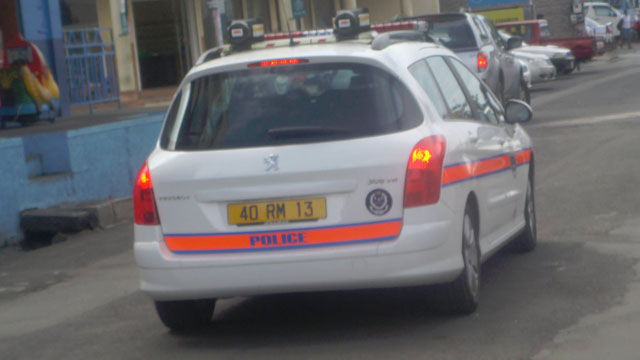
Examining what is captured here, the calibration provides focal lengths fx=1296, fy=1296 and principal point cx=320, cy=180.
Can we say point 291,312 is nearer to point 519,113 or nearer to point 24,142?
point 519,113

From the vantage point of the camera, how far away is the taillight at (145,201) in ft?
22.9

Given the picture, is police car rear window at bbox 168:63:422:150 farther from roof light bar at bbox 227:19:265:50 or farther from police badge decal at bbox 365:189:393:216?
roof light bar at bbox 227:19:265:50

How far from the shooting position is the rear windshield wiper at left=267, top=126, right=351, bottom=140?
22.6 ft

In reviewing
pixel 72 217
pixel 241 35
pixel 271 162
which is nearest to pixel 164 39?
pixel 72 217

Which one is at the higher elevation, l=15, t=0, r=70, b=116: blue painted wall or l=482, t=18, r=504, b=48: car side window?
l=15, t=0, r=70, b=116: blue painted wall

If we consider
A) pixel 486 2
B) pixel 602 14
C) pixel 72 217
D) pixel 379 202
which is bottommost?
pixel 602 14

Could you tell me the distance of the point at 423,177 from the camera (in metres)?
6.73

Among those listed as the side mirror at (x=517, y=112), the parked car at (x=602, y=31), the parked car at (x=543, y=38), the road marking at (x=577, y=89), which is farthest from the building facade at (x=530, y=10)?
the side mirror at (x=517, y=112)

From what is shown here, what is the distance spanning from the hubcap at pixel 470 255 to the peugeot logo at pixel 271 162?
1118 mm

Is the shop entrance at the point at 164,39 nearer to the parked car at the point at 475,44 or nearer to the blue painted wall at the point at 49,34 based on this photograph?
the blue painted wall at the point at 49,34

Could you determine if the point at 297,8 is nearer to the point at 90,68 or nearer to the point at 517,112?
the point at 90,68

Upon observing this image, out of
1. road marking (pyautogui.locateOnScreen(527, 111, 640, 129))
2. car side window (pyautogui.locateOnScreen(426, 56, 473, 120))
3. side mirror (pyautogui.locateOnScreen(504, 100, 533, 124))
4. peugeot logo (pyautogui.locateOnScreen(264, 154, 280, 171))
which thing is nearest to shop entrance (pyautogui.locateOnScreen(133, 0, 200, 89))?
road marking (pyautogui.locateOnScreen(527, 111, 640, 129))

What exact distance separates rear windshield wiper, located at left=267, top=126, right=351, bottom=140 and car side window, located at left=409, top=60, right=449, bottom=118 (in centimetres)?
67

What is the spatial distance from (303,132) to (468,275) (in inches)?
48.4
